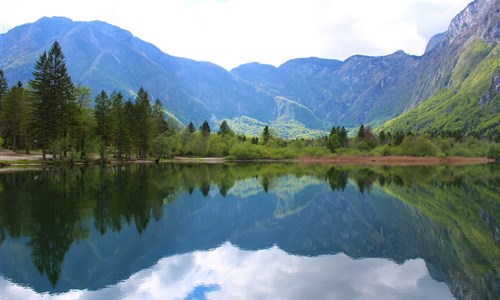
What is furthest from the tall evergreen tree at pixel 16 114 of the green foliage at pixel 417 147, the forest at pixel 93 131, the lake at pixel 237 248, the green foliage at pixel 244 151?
the green foliage at pixel 417 147

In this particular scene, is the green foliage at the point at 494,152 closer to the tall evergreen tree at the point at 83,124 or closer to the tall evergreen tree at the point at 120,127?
the tall evergreen tree at the point at 120,127

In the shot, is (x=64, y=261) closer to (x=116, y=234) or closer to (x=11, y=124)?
(x=116, y=234)

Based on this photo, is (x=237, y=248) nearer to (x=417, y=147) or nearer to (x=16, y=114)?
(x=16, y=114)

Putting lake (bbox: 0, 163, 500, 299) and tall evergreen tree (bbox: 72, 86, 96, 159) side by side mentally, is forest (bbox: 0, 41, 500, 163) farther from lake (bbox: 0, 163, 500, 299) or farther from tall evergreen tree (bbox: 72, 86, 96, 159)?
lake (bbox: 0, 163, 500, 299)

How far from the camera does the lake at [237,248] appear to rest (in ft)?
47.8

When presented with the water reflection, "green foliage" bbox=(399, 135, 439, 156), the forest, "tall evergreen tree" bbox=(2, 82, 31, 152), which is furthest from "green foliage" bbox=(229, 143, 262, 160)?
the water reflection

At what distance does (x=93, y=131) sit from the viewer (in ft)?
281

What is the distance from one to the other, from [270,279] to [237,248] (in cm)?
531

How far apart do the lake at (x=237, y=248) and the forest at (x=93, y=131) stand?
39.8m

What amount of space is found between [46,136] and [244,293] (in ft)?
223

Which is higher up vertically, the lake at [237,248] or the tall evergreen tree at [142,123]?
the tall evergreen tree at [142,123]

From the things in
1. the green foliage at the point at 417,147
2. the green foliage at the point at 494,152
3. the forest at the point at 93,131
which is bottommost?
the green foliage at the point at 494,152

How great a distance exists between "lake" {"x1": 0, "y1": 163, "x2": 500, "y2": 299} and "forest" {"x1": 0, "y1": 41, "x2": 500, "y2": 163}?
131ft

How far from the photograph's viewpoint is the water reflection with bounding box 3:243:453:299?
13891 mm
